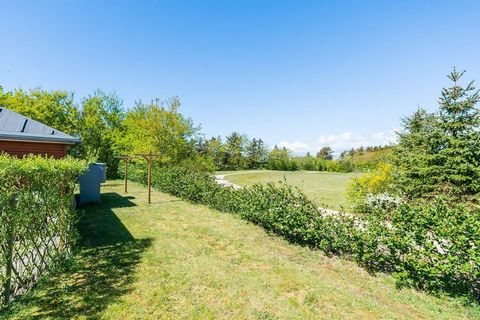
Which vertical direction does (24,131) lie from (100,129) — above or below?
below

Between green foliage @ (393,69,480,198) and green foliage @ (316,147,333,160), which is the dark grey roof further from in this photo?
green foliage @ (316,147,333,160)

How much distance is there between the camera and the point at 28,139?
9203mm

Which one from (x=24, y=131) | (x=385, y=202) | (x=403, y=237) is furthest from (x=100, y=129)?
(x=403, y=237)

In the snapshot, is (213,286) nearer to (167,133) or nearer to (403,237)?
(403,237)

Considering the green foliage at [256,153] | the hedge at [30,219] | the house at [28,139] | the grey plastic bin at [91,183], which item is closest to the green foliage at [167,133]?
the grey plastic bin at [91,183]

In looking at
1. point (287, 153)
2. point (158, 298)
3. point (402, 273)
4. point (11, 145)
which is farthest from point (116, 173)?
point (287, 153)

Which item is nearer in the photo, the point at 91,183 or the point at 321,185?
the point at 91,183

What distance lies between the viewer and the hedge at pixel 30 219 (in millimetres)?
3490

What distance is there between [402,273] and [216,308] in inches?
138

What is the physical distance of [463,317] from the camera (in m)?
3.76

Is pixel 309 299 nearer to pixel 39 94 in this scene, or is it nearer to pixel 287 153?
pixel 39 94

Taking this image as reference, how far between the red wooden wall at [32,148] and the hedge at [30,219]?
636cm

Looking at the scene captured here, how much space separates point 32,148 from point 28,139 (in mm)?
854

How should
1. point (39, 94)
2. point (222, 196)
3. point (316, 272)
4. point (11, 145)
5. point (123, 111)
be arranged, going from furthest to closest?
point (123, 111)
point (39, 94)
point (222, 196)
point (11, 145)
point (316, 272)
